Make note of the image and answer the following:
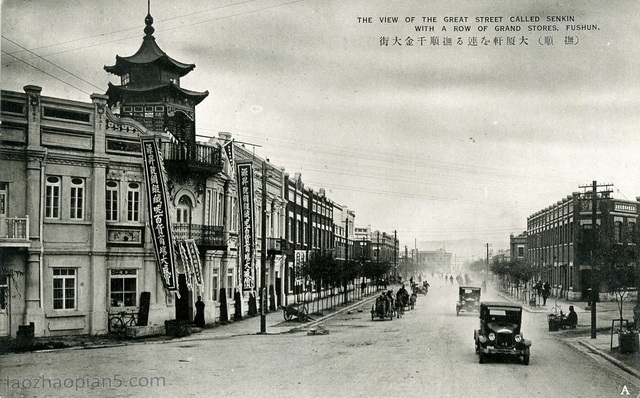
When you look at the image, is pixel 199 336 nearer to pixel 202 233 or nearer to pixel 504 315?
pixel 202 233

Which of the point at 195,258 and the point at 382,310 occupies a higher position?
the point at 195,258

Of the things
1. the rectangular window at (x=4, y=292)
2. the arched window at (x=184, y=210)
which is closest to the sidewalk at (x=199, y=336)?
the rectangular window at (x=4, y=292)

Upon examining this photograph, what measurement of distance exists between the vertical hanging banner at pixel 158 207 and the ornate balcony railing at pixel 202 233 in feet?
4.61

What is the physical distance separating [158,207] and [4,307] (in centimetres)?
672

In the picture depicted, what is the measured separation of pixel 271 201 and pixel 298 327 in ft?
41.2

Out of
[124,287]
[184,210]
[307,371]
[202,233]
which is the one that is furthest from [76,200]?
[307,371]

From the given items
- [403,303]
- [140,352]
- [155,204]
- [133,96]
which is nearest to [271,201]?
[403,303]

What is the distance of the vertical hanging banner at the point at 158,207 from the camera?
2545 centimetres

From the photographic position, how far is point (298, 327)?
99.8ft

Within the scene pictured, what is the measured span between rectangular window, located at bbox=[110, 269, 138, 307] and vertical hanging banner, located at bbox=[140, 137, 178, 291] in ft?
3.79

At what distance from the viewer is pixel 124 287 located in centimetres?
2545

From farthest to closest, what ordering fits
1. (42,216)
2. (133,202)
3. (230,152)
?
(230,152)
(133,202)
(42,216)

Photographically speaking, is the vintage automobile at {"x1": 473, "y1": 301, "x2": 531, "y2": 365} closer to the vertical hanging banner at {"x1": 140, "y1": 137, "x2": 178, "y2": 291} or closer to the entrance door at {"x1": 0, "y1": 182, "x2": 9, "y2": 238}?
the vertical hanging banner at {"x1": 140, "y1": 137, "x2": 178, "y2": 291}

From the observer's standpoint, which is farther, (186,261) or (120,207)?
(186,261)
